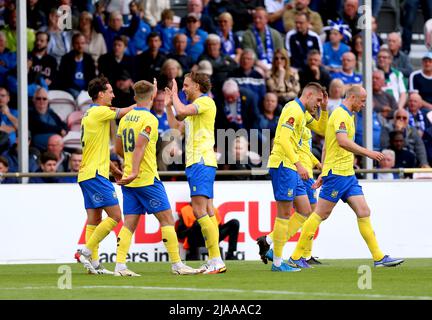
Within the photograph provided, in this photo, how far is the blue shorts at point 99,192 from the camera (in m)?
14.1

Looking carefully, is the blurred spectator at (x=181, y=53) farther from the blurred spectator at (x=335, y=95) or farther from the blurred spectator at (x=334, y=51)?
the blurred spectator at (x=334, y=51)

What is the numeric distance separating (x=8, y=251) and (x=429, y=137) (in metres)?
8.18

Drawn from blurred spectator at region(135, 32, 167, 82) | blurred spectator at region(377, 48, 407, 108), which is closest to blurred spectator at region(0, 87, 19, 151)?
blurred spectator at region(135, 32, 167, 82)

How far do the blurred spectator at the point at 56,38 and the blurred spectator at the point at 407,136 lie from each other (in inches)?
221

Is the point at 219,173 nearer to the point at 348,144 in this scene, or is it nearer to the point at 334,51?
the point at 348,144

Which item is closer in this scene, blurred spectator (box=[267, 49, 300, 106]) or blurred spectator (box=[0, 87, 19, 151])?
blurred spectator (box=[0, 87, 19, 151])

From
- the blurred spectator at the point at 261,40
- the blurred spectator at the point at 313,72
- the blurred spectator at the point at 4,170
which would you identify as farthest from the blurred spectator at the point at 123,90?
the blurred spectator at the point at 313,72

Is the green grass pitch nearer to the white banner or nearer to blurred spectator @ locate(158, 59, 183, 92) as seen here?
the white banner

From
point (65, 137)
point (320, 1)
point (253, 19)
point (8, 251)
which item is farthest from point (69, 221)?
point (320, 1)

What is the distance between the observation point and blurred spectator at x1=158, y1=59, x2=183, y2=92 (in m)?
20.2

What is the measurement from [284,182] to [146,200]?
1717mm

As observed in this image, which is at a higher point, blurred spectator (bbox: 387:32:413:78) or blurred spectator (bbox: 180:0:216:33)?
blurred spectator (bbox: 180:0:216:33)

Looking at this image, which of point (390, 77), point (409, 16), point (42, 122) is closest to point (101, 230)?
point (42, 122)

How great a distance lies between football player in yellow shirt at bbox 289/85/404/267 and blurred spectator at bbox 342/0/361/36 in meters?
8.38
